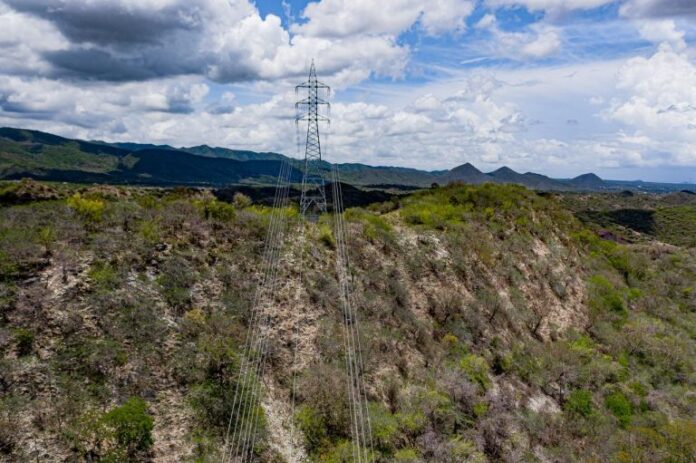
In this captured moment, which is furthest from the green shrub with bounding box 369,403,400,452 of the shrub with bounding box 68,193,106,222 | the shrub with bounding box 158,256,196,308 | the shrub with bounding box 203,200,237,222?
the shrub with bounding box 68,193,106,222

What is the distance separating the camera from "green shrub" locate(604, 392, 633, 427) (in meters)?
22.6

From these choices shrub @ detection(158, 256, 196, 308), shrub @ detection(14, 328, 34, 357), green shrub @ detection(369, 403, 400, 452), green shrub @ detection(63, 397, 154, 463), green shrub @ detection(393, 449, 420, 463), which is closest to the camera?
green shrub @ detection(63, 397, 154, 463)

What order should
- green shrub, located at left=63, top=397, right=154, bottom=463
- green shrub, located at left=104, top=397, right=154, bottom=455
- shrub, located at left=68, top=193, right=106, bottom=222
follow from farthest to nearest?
shrub, located at left=68, top=193, right=106, bottom=222, green shrub, located at left=104, top=397, right=154, bottom=455, green shrub, located at left=63, top=397, right=154, bottom=463

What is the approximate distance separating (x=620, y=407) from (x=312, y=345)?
16877 millimetres

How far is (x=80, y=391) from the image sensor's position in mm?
14031

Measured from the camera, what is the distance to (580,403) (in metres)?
22.9

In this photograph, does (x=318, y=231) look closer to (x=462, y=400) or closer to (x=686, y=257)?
(x=462, y=400)

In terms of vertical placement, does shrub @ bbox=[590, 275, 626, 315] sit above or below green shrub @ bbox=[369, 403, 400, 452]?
above

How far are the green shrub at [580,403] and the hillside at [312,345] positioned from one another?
0.07 m

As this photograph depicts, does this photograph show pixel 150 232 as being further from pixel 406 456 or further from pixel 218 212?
pixel 406 456

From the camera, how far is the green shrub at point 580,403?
888 inches

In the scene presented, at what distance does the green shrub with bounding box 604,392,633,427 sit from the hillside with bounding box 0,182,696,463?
0.41ft

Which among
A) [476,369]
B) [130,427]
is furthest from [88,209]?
[476,369]

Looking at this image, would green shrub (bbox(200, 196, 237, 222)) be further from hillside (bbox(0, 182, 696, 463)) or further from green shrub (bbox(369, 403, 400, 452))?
green shrub (bbox(369, 403, 400, 452))
